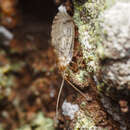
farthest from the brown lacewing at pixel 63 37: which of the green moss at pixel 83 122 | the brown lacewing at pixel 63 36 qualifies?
the green moss at pixel 83 122

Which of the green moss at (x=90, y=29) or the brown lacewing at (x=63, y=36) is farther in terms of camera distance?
the brown lacewing at (x=63, y=36)

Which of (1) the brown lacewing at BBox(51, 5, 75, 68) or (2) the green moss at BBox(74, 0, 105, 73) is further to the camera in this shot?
(1) the brown lacewing at BBox(51, 5, 75, 68)

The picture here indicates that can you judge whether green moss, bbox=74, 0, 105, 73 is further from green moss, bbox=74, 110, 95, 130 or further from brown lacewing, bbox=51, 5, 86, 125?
green moss, bbox=74, 110, 95, 130

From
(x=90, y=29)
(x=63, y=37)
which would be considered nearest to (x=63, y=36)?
(x=63, y=37)

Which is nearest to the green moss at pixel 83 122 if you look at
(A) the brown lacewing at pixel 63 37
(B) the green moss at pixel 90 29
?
(A) the brown lacewing at pixel 63 37

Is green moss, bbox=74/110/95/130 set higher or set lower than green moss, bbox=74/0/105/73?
lower

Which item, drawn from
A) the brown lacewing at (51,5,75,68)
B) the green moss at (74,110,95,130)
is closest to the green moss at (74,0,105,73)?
the brown lacewing at (51,5,75,68)

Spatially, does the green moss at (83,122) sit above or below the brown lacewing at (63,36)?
below

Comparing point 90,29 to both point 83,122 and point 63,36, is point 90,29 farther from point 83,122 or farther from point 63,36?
point 83,122

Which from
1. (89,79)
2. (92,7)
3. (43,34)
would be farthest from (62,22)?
(43,34)

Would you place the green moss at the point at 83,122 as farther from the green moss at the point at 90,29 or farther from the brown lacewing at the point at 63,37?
the green moss at the point at 90,29
